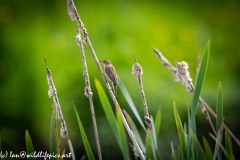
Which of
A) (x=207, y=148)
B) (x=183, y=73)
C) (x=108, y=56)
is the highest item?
(x=108, y=56)

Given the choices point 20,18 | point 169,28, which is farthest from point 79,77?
point 169,28

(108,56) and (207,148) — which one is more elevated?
(108,56)

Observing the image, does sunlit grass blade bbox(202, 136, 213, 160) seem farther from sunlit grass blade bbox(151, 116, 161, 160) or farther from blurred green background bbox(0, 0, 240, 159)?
blurred green background bbox(0, 0, 240, 159)

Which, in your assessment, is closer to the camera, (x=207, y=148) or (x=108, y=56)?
(x=207, y=148)

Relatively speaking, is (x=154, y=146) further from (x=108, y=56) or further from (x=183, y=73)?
(x=108, y=56)

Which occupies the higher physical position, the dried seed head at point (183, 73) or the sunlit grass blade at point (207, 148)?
the dried seed head at point (183, 73)

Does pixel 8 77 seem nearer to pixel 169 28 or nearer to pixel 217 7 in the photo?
pixel 169 28

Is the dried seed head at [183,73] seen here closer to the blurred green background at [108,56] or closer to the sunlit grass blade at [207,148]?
the sunlit grass blade at [207,148]

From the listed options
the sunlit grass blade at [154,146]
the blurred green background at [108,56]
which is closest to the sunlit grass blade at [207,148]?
the sunlit grass blade at [154,146]

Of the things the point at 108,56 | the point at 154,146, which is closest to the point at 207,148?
the point at 154,146
